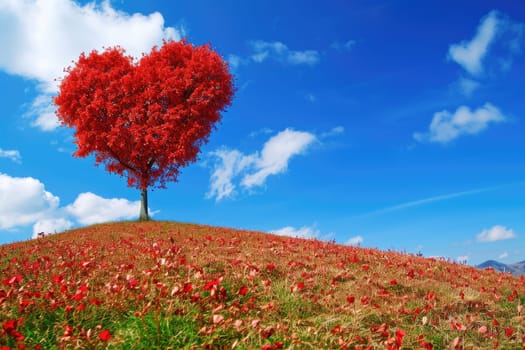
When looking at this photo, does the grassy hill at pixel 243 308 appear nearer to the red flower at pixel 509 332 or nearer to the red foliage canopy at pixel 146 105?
the red flower at pixel 509 332

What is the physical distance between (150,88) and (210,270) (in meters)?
21.5

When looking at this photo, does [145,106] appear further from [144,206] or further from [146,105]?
[144,206]

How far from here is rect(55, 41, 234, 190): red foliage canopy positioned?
28.5m

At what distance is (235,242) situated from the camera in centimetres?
1664

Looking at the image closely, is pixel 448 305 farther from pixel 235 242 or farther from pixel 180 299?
pixel 235 242

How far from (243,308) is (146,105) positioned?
2431cm

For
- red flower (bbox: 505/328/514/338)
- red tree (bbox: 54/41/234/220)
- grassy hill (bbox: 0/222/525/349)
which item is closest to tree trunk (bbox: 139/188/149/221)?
red tree (bbox: 54/41/234/220)

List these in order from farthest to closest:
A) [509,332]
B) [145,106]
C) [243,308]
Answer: [145,106], [509,332], [243,308]

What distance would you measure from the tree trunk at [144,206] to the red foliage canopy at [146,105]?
1.96ft

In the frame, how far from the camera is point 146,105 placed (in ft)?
95.3

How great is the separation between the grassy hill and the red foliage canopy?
58.0 feet

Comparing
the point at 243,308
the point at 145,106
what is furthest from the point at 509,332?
the point at 145,106

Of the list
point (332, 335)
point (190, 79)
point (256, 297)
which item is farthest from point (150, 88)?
point (332, 335)

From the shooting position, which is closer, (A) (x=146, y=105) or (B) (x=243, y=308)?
(B) (x=243, y=308)
